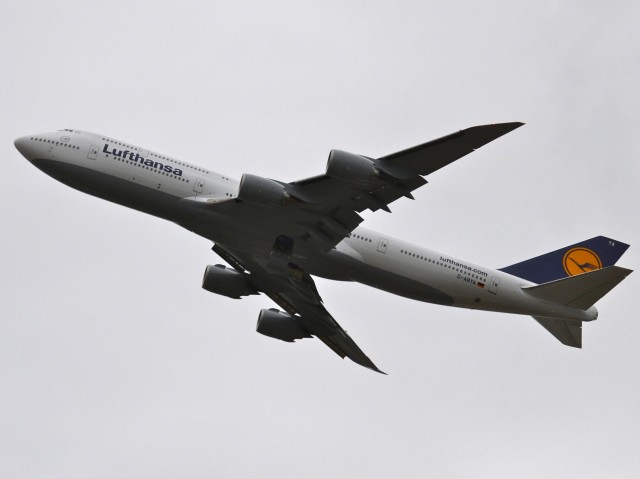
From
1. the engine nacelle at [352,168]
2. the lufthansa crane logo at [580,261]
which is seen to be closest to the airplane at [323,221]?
the engine nacelle at [352,168]

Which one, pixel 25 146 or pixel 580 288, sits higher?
pixel 25 146

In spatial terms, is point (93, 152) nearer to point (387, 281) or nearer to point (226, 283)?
point (226, 283)

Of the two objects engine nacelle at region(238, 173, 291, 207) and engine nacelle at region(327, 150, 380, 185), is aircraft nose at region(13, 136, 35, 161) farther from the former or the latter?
engine nacelle at region(327, 150, 380, 185)

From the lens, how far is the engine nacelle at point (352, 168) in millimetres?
38312

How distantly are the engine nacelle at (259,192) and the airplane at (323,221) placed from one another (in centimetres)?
4

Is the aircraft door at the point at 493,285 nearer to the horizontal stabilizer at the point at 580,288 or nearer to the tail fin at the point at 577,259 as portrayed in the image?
the horizontal stabilizer at the point at 580,288

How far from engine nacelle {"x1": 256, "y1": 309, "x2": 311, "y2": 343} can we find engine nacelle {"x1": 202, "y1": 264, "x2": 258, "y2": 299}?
236 centimetres

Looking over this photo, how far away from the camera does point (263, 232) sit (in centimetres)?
4231

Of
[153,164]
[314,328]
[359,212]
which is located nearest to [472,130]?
[359,212]

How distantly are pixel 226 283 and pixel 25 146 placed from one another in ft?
39.6

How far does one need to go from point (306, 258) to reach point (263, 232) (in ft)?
8.07

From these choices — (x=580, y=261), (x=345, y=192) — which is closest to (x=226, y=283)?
(x=345, y=192)

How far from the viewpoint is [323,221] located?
136ft

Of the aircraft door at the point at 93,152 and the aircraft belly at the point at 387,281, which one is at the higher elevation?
the aircraft door at the point at 93,152
